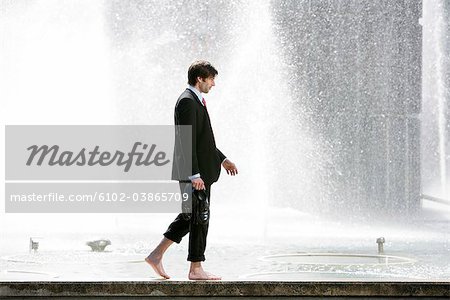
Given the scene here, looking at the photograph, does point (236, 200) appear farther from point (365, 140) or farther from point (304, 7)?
point (304, 7)

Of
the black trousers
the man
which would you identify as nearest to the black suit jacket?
the man

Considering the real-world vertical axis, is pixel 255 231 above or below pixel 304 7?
below

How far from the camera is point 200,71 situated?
6508 millimetres

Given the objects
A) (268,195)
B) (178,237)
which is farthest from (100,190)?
(178,237)

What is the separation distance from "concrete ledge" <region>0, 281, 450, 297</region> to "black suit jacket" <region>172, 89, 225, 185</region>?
717mm

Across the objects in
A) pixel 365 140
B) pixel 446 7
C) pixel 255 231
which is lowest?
pixel 255 231

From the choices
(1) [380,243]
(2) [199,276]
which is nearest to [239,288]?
(2) [199,276]

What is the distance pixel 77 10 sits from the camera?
96.8ft

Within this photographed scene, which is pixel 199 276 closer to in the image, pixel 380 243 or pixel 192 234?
pixel 192 234

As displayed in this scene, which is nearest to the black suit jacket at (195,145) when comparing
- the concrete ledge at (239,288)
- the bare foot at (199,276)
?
the bare foot at (199,276)

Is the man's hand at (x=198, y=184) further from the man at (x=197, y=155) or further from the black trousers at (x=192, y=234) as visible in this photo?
the black trousers at (x=192, y=234)

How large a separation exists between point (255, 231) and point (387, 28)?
1850 cm

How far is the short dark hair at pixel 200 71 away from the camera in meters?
6.50

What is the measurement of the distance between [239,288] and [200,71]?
1.44 meters
